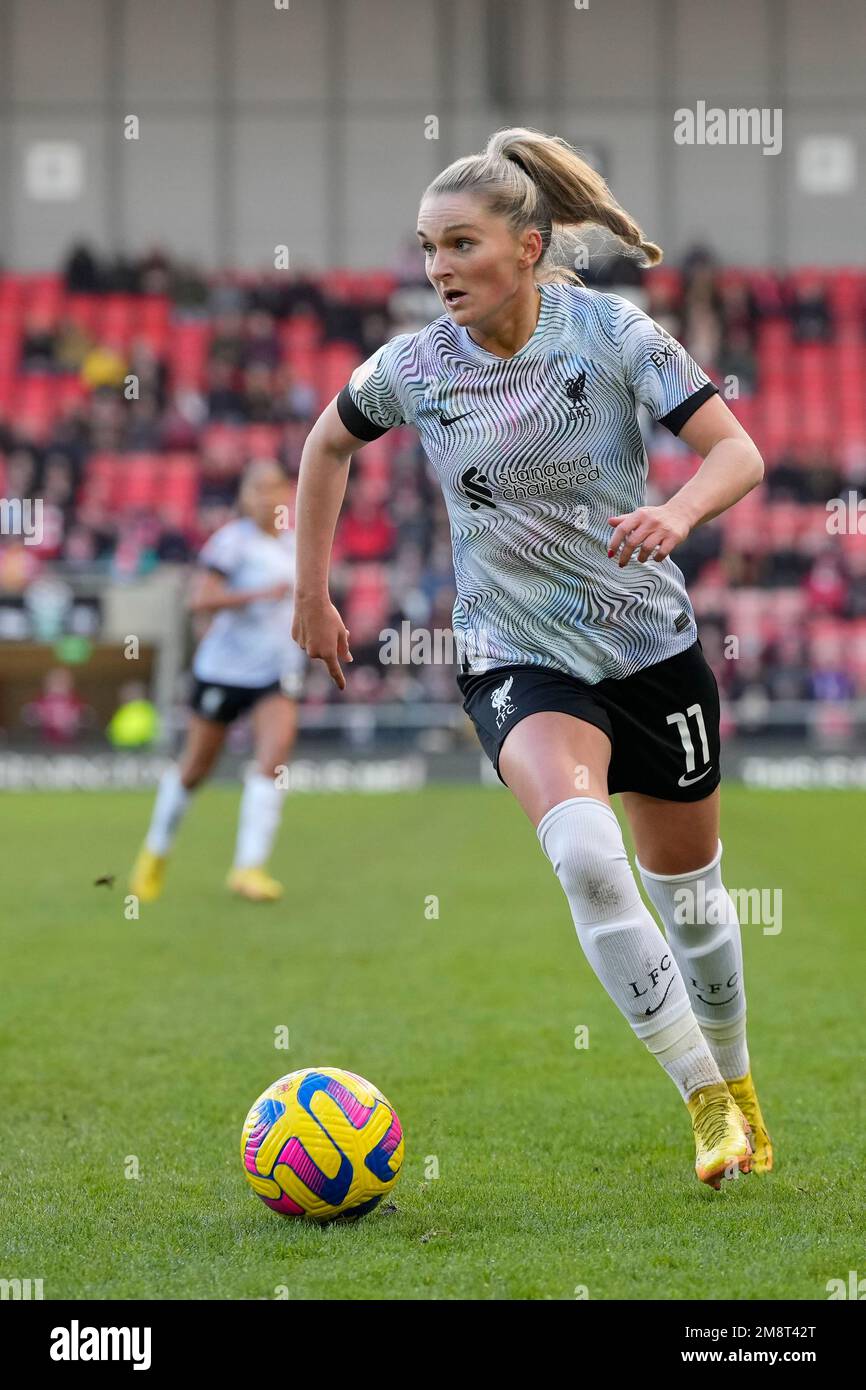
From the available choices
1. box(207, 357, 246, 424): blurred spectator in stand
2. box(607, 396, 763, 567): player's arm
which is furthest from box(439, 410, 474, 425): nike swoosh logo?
box(207, 357, 246, 424): blurred spectator in stand

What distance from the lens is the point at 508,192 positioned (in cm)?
394

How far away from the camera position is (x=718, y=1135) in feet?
12.9

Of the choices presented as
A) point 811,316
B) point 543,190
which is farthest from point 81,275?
point 543,190

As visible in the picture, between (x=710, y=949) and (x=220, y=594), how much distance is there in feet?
20.0

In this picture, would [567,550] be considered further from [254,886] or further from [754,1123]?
[254,886]

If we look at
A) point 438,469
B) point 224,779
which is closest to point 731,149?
point 224,779

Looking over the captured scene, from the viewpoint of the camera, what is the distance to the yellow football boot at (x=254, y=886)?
386 inches

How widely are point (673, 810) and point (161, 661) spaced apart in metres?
17.0

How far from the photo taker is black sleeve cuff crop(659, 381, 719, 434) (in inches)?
151

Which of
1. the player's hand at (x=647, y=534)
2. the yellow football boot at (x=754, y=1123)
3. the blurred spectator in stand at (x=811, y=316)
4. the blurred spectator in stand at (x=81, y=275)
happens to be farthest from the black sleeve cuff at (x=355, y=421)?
the blurred spectator in stand at (x=81, y=275)

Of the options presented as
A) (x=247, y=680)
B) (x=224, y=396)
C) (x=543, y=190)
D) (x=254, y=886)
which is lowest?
(x=254, y=886)

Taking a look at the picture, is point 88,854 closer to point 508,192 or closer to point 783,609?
point 508,192

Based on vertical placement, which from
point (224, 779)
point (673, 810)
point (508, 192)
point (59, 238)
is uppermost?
point (59, 238)

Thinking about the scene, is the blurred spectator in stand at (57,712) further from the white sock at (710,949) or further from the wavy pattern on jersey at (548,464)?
the wavy pattern on jersey at (548,464)
